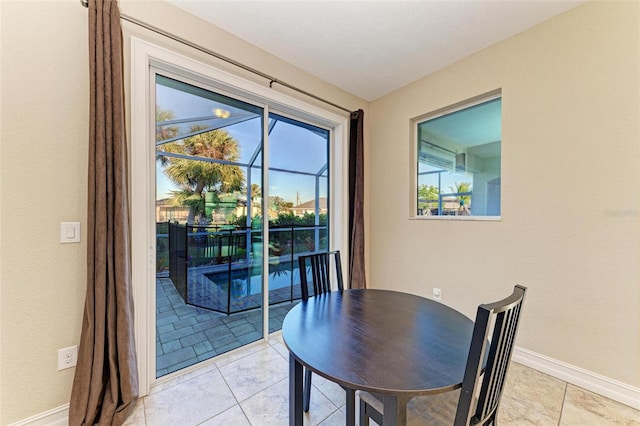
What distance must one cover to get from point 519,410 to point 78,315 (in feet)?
9.19

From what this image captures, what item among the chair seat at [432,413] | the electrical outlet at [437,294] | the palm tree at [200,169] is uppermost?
the palm tree at [200,169]

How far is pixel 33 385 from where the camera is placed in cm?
135

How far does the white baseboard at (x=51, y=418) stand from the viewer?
134 cm

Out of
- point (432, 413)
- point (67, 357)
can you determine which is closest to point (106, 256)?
point (67, 357)

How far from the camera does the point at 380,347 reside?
1.04m

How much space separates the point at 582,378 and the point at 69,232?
358cm

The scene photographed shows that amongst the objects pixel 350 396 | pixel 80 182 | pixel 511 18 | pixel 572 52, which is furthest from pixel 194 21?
pixel 572 52

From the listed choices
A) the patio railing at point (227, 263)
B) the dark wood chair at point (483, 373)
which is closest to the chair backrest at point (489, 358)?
the dark wood chair at point (483, 373)

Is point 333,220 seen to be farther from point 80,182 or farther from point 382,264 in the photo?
point 80,182

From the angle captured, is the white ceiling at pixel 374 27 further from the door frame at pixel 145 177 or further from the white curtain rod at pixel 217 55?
the door frame at pixel 145 177

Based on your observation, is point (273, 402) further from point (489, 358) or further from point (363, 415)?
point (489, 358)

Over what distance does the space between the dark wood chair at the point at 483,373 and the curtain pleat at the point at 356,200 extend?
6.17 ft


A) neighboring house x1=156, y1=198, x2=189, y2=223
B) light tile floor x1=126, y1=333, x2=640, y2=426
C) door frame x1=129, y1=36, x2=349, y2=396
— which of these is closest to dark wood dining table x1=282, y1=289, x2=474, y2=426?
light tile floor x1=126, y1=333, x2=640, y2=426

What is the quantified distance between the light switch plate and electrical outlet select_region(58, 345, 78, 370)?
64 cm
